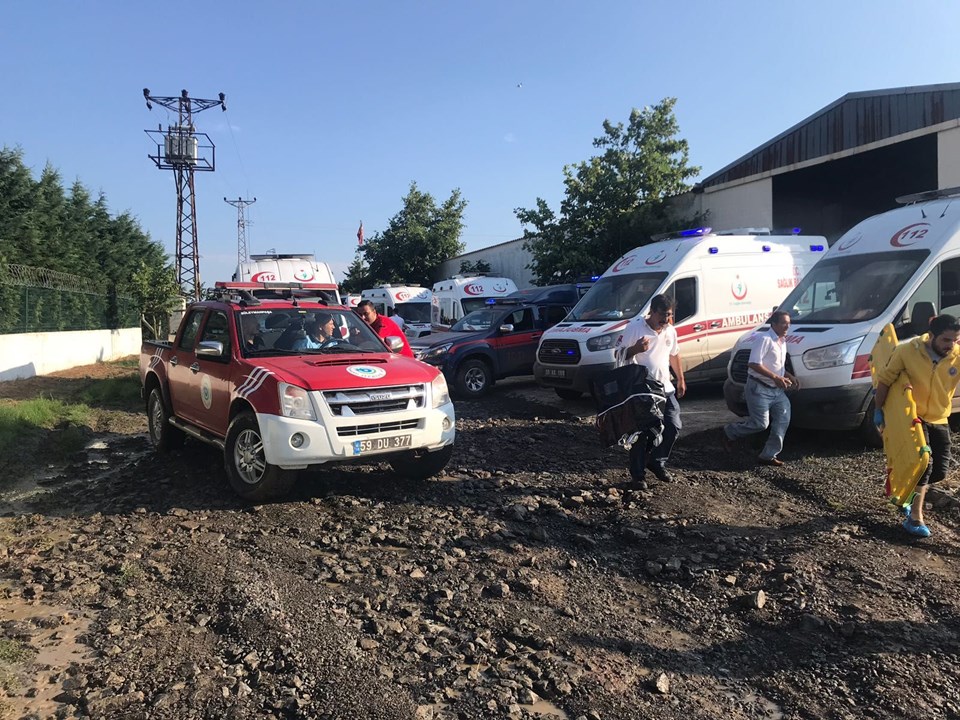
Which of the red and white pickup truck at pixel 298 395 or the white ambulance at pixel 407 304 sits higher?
the white ambulance at pixel 407 304

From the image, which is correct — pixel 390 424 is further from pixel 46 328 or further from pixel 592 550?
pixel 46 328

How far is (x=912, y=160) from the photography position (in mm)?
16297

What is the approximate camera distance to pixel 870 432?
23.7 feet

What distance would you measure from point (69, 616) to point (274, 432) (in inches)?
74.1

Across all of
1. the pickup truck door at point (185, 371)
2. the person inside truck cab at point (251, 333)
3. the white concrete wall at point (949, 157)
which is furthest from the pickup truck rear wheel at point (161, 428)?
the white concrete wall at point (949, 157)

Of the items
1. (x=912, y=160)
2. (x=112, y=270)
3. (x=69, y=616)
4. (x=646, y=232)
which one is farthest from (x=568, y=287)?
(x=112, y=270)

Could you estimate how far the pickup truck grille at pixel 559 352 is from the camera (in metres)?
10.7

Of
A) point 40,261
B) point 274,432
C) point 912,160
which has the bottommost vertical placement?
point 274,432

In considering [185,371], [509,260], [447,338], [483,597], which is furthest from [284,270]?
[509,260]

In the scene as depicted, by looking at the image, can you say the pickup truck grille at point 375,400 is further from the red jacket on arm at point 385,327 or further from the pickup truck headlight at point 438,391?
the red jacket on arm at point 385,327

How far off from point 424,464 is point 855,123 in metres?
14.5

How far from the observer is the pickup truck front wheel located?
563 cm

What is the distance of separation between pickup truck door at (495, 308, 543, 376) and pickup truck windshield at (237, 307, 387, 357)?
601 centimetres

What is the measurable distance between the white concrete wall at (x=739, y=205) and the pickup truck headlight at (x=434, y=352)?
9.77 m
